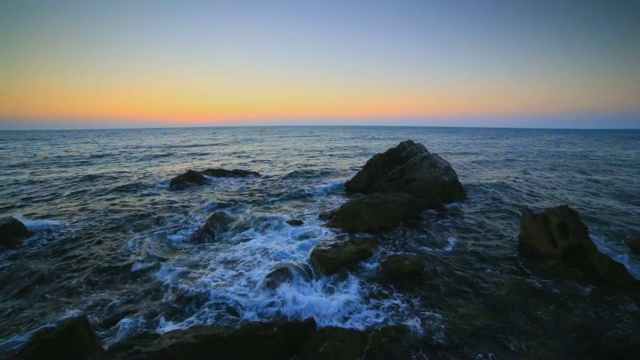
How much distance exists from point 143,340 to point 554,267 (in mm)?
12448

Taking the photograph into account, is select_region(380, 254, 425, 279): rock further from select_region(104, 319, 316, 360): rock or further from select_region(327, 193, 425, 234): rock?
select_region(104, 319, 316, 360): rock

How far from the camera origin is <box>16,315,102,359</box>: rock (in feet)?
20.1

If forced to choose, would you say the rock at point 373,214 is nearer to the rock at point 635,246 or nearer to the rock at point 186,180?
the rock at point 635,246

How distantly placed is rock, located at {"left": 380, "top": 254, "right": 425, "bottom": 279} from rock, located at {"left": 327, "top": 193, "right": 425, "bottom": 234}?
3.49m

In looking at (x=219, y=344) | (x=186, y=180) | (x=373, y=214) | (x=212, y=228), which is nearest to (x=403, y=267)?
(x=373, y=214)

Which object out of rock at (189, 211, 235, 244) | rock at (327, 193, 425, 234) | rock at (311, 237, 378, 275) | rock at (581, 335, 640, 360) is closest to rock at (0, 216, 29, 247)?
rock at (189, 211, 235, 244)

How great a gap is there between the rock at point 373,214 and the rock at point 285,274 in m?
3.91

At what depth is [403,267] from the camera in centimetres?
992

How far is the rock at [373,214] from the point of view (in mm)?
13625

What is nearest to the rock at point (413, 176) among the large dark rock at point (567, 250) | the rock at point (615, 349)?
the large dark rock at point (567, 250)

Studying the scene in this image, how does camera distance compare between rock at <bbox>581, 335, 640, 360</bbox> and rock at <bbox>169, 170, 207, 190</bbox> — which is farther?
rock at <bbox>169, 170, 207, 190</bbox>

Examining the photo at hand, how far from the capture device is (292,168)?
32.2 metres

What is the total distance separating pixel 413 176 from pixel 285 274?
10989 mm

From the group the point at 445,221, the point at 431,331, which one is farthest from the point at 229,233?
the point at 445,221
